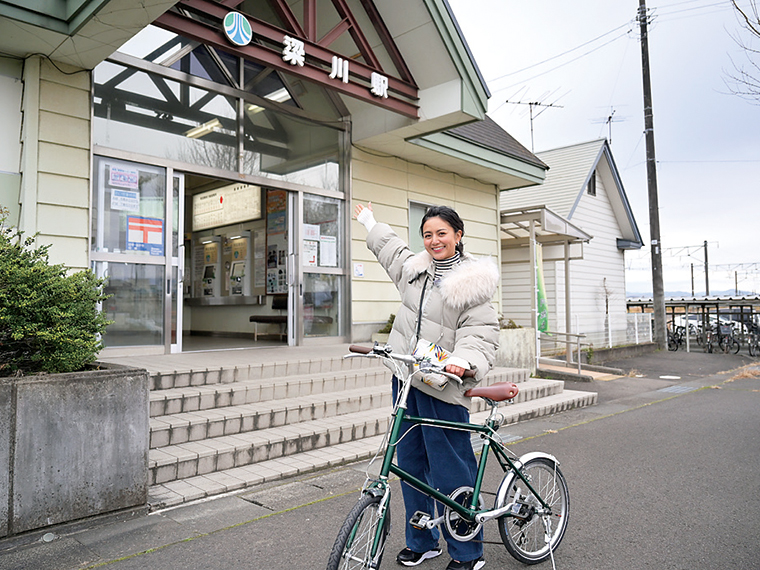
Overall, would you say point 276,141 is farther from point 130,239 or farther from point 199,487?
point 199,487

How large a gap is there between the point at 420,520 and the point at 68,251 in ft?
17.3

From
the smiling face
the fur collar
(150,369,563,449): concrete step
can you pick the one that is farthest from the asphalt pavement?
the smiling face

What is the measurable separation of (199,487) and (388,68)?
6.83m

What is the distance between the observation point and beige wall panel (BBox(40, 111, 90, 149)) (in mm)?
6116

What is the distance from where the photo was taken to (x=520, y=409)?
745 centimetres

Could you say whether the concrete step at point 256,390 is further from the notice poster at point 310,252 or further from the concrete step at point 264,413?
the notice poster at point 310,252

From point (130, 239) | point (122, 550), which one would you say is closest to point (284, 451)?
point (122, 550)

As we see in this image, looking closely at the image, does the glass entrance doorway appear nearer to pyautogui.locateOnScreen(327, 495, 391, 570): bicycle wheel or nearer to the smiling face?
the smiling face

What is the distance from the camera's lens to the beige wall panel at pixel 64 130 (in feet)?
20.1

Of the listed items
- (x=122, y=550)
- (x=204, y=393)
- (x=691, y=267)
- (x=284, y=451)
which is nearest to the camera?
(x=122, y=550)

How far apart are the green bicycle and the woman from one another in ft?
0.29

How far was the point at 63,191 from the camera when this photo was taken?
622 centimetres

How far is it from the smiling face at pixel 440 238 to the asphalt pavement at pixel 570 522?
5.03ft

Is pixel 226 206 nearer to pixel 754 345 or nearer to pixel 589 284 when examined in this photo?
pixel 589 284
